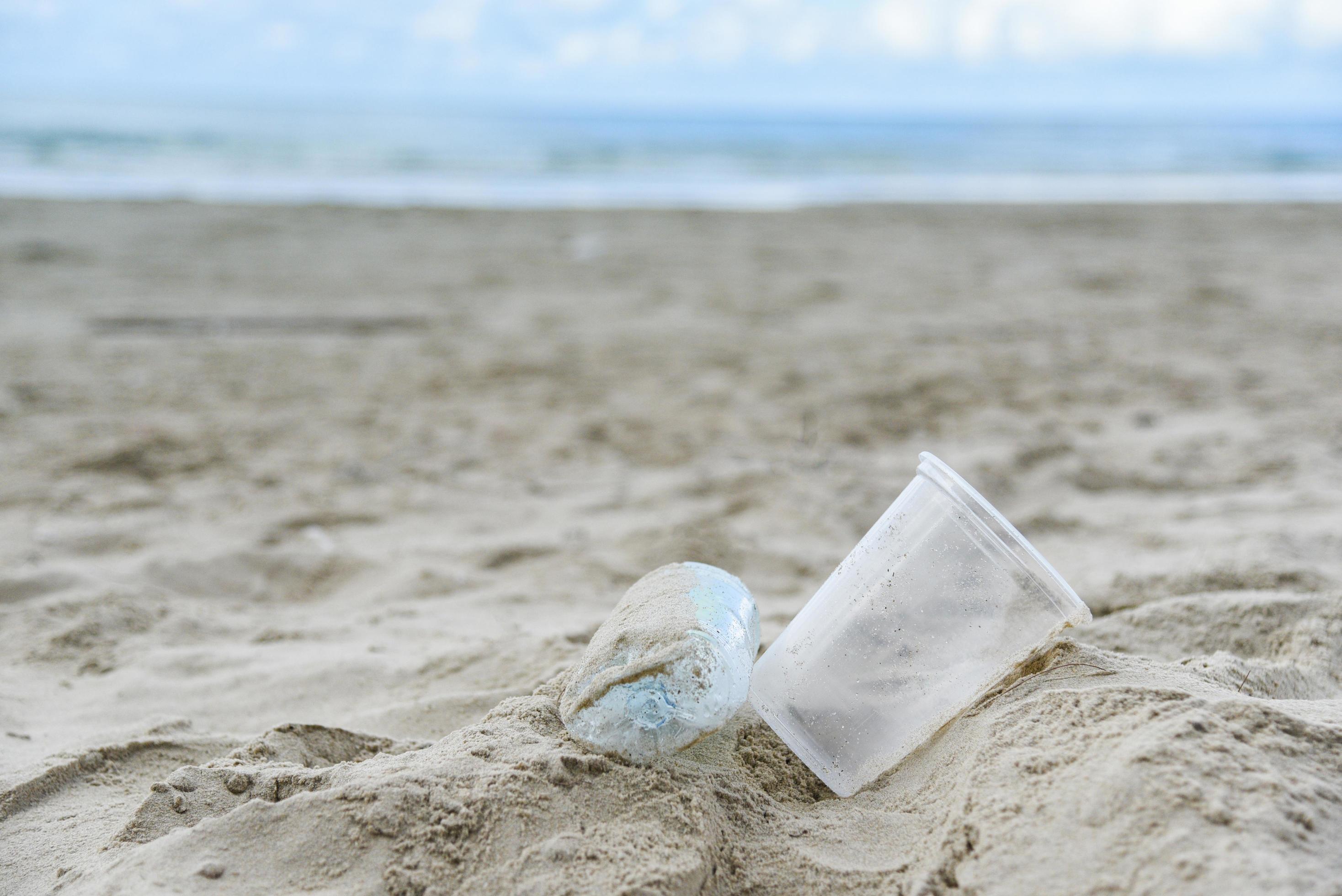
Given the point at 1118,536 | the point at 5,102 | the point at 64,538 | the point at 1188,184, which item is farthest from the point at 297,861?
the point at 5,102

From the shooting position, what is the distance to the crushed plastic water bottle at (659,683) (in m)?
1.23

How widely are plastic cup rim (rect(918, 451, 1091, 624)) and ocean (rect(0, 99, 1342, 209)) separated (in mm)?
9810

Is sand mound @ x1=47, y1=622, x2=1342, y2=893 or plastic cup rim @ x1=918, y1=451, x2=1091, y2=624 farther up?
plastic cup rim @ x1=918, y1=451, x2=1091, y2=624

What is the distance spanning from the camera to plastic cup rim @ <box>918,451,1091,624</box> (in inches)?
49.2

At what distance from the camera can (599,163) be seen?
16812 millimetres

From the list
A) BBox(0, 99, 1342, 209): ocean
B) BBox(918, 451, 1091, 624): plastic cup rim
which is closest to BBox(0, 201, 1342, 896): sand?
BBox(918, 451, 1091, 624): plastic cup rim

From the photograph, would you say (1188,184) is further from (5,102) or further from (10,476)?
(5,102)

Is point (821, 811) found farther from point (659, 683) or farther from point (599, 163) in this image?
point (599, 163)

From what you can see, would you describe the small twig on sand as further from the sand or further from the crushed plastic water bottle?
the crushed plastic water bottle

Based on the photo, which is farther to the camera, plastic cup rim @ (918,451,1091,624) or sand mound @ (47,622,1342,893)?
plastic cup rim @ (918,451,1091,624)

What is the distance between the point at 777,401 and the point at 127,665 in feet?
8.87

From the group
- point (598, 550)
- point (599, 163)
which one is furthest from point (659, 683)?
point (599, 163)

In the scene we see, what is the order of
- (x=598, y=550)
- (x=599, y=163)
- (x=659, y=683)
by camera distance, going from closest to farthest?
1. (x=659, y=683)
2. (x=598, y=550)
3. (x=599, y=163)

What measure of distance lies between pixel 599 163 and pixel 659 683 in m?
16.6
